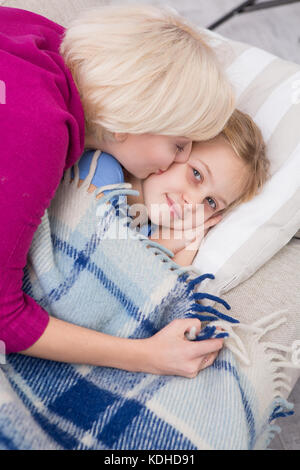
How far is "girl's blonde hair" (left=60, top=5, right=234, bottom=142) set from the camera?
0.83 m

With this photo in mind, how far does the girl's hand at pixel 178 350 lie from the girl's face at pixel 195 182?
1.01ft

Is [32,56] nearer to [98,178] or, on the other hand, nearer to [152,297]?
[98,178]

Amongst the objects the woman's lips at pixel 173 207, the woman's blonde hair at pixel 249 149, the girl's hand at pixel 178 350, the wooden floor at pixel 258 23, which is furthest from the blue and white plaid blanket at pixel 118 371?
the wooden floor at pixel 258 23

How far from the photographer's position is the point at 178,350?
763mm

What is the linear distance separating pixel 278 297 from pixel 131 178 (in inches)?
17.0

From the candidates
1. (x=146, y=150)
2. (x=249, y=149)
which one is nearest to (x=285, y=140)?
(x=249, y=149)

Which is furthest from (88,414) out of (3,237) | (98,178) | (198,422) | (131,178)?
(131,178)

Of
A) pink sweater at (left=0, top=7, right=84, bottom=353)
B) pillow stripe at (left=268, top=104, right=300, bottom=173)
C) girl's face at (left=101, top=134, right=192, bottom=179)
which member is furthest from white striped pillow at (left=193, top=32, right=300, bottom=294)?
pink sweater at (left=0, top=7, right=84, bottom=353)

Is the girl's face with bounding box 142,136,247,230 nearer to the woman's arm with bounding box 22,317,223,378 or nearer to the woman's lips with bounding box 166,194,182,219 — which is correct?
the woman's lips with bounding box 166,194,182,219

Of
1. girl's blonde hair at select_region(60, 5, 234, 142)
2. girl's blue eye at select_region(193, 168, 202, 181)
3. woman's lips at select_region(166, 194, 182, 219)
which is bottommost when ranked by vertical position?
woman's lips at select_region(166, 194, 182, 219)

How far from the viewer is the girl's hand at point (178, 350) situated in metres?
0.76

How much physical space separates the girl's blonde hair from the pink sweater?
0.28 ft

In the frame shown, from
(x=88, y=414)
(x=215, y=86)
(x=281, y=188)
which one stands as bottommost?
(x=88, y=414)

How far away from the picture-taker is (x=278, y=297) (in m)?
0.93
